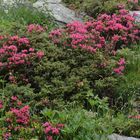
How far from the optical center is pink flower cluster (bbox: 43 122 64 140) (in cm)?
592

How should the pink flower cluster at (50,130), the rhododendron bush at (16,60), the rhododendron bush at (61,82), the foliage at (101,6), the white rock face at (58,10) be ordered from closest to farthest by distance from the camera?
1. the pink flower cluster at (50,130)
2. the rhododendron bush at (61,82)
3. the rhododendron bush at (16,60)
4. the white rock face at (58,10)
5. the foliage at (101,6)

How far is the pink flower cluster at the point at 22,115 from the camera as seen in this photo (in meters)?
6.15

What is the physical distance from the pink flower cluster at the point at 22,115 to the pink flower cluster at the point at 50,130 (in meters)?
0.30

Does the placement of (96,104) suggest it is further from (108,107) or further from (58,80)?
(58,80)

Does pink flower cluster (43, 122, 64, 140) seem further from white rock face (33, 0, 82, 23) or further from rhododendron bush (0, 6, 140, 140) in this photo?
white rock face (33, 0, 82, 23)

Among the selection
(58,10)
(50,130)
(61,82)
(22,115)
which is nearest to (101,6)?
(58,10)

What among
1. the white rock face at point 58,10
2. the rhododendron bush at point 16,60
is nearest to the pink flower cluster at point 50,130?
the rhododendron bush at point 16,60

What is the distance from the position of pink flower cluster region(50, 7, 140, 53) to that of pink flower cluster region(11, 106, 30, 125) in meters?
1.86

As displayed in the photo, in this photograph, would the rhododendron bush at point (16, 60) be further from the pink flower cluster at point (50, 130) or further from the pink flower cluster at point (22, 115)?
the pink flower cluster at point (50, 130)

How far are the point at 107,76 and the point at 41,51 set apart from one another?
1.12 metres

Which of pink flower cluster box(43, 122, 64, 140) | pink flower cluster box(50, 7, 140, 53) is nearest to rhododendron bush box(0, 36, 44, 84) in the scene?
pink flower cluster box(50, 7, 140, 53)

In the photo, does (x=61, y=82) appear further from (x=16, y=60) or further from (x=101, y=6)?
(x=101, y=6)

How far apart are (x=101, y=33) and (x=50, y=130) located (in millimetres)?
3405

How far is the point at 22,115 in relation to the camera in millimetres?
6199
